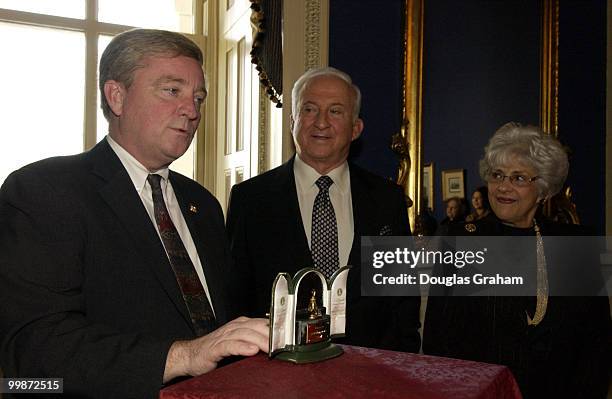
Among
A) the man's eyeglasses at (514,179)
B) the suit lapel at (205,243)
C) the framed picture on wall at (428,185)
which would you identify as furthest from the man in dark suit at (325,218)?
the framed picture on wall at (428,185)

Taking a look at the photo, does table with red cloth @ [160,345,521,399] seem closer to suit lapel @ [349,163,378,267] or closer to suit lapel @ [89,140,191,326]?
suit lapel @ [89,140,191,326]

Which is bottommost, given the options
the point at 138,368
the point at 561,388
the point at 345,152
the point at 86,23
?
the point at 561,388

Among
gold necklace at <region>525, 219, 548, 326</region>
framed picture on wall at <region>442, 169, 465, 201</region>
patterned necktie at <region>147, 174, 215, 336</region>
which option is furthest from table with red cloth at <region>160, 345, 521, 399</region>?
framed picture on wall at <region>442, 169, 465, 201</region>

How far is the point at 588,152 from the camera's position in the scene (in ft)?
14.3

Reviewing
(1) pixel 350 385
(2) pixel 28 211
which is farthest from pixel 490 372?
(2) pixel 28 211

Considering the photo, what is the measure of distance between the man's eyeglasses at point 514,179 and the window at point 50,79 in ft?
12.4

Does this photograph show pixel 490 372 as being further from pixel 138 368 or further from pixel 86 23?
pixel 86 23

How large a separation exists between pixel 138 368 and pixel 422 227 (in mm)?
2579

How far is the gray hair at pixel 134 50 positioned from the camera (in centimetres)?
177

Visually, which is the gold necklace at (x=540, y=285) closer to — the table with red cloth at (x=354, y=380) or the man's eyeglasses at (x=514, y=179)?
the man's eyeglasses at (x=514, y=179)

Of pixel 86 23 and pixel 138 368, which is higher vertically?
pixel 86 23

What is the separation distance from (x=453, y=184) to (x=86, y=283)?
2.74 m

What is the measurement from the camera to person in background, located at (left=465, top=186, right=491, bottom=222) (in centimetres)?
383

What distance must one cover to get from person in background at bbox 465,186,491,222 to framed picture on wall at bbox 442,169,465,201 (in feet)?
0.27
